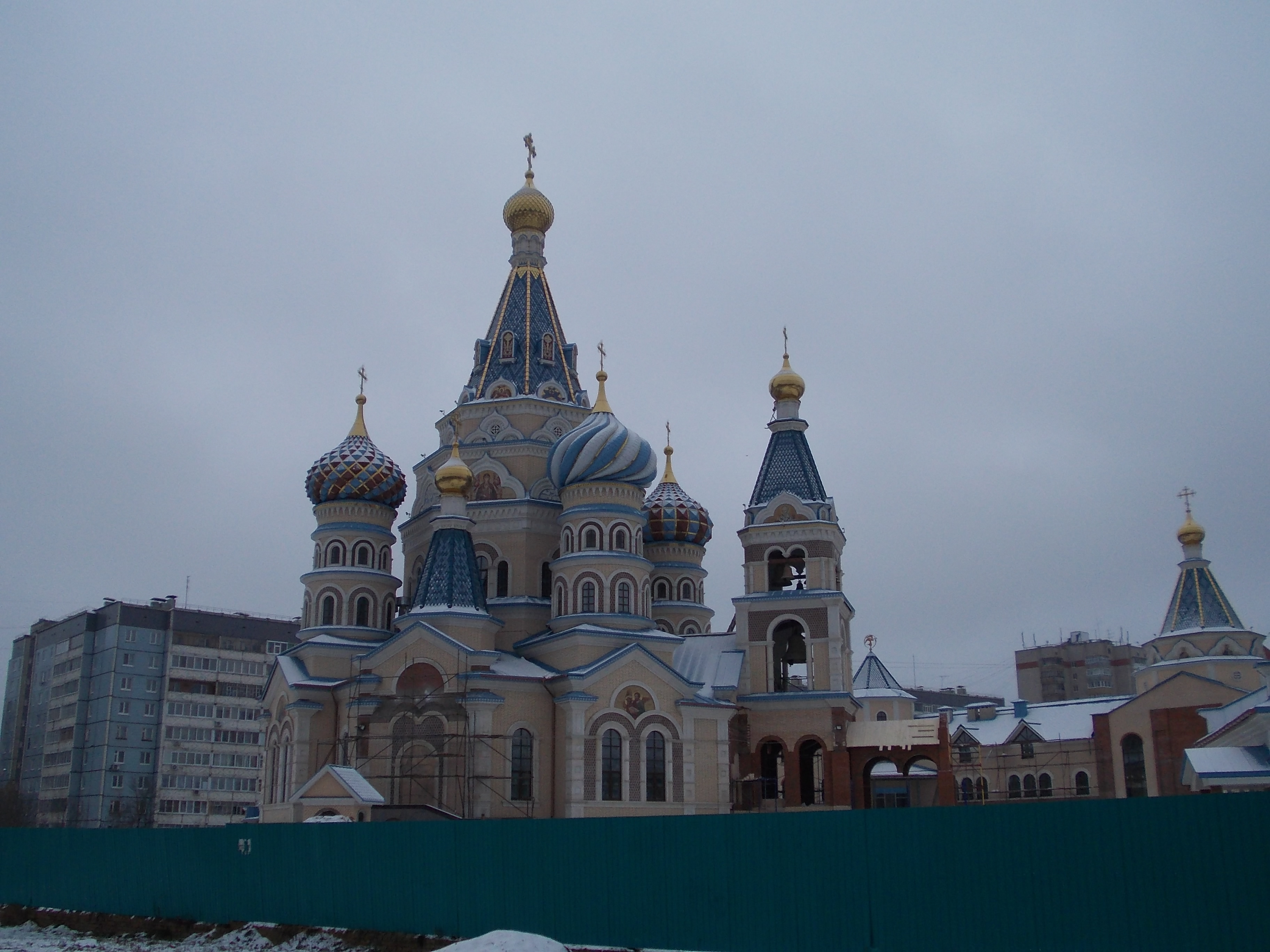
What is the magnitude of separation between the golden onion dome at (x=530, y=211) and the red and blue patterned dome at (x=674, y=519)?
9178mm

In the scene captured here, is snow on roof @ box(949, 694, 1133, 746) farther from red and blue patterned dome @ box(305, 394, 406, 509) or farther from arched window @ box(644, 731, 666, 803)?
red and blue patterned dome @ box(305, 394, 406, 509)

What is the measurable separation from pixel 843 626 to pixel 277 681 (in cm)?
1520

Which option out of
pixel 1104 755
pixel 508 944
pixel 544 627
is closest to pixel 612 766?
pixel 544 627

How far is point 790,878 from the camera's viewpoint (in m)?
14.0

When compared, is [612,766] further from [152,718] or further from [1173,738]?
[152,718]

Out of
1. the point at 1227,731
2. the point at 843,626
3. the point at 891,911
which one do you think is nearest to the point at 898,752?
the point at 843,626

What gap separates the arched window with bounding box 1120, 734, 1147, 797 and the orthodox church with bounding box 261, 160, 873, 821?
1033 cm

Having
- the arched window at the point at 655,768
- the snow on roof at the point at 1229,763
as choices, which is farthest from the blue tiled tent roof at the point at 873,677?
the snow on roof at the point at 1229,763

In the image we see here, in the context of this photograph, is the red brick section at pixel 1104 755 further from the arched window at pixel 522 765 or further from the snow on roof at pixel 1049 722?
the arched window at pixel 522 765

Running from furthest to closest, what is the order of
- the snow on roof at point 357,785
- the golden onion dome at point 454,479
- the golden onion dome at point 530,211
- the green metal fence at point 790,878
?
the golden onion dome at point 530,211, the golden onion dome at point 454,479, the snow on roof at point 357,785, the green metal fence at point 790,878

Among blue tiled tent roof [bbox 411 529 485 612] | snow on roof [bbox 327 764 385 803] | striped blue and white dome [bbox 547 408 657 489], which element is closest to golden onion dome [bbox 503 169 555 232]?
striped blue and white dome [bbox 547 408 657 489]

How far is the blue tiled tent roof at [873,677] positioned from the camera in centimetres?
4181

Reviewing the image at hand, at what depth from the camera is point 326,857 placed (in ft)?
59.3

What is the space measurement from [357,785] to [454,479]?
9.53 m
